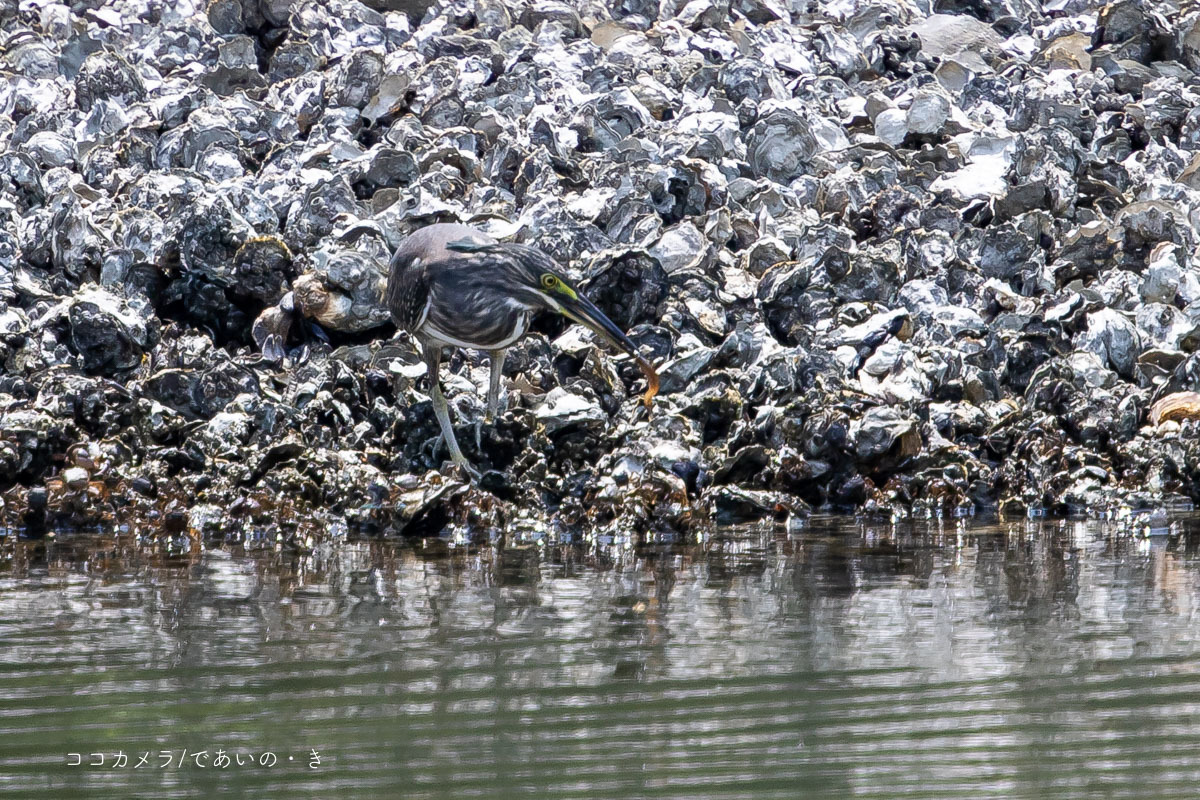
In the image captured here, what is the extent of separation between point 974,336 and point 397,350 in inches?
129

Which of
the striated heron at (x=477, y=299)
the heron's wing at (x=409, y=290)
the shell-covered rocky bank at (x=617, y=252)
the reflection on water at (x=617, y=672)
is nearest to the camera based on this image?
the reflection on water at (x=617, y=672)

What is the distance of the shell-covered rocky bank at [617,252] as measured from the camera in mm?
8023

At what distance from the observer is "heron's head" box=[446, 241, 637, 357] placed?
27.5 feet

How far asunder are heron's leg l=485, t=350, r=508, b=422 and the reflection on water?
162cm

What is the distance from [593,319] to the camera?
8.24 meters

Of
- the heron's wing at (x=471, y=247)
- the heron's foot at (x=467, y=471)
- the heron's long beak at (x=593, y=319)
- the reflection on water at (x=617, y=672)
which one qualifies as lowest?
the reflection on water at (x=617, y=672)

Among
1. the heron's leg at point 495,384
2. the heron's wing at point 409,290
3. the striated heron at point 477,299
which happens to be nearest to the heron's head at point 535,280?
the striated heron at point 477,299

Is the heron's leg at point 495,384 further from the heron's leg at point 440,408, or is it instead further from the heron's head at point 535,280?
the heron's head at point 535,280

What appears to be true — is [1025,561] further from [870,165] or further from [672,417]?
[870,165]

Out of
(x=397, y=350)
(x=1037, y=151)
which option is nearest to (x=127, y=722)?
(x=397, y=350)

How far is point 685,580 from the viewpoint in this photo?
6.23 metres

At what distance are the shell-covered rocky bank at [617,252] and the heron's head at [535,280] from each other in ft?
1.58

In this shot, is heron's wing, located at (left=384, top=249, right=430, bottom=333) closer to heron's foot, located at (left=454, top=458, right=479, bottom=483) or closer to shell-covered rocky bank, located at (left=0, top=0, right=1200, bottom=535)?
shell-covered rocky bank, located at (left=0, top=0, right=1200, bottom=535)

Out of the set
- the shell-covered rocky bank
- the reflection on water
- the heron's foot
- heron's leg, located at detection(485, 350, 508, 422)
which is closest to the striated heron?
heron's leg, located at detection(485, 350, 508, 422)
